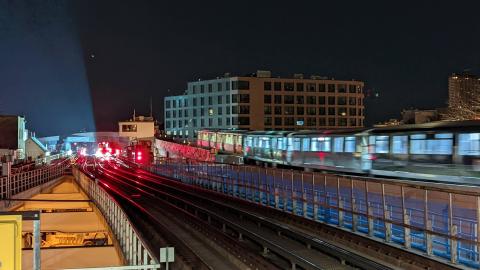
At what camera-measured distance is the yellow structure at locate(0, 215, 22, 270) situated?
15.6 ft

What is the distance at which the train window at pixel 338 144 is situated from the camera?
106 feet

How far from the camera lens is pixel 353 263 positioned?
13.0 meters

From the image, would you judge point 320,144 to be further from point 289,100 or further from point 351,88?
point 351,88

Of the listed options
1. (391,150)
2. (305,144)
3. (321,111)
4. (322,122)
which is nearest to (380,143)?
(391,150)

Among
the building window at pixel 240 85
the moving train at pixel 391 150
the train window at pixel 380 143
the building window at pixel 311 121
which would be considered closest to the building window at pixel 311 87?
the building window at pixel 311 121

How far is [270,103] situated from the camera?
4496 inches

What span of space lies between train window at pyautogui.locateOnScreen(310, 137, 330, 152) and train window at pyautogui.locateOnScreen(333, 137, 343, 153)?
883 mm

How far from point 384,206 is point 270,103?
10016 cm

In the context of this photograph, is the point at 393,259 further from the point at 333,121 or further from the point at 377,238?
the point at 333,121

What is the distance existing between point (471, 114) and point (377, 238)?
54.7 metres

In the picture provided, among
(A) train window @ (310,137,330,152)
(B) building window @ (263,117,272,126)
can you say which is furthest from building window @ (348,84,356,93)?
(A) train window @ (310,137,330,152)

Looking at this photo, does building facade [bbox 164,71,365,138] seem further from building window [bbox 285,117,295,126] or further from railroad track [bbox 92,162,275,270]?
railroad track [bbox 92,162,275,270]

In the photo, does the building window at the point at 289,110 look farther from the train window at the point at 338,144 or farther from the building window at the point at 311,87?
the train window at the point at 338,144

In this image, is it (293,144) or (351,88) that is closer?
(293,144)
